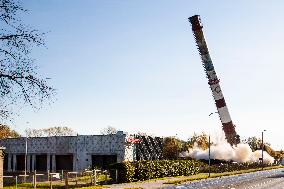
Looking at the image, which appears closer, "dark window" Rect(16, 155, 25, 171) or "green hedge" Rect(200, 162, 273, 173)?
"green hedge" Rect(200, 162, 273, 173)

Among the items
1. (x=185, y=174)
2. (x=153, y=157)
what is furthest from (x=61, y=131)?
(x=185, y=174)

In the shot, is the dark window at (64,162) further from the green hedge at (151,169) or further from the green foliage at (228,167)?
the green foliage at (228,167)

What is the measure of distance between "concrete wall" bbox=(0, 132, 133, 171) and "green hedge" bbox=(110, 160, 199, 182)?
11.5 meters

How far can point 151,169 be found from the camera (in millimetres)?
50250

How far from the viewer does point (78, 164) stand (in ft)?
237

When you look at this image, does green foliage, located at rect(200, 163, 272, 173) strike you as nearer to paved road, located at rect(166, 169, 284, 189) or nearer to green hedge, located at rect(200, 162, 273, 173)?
green hedge, located at rect(200, 162, 273, 173)

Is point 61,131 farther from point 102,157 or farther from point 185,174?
point 185,174

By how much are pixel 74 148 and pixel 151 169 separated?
25795 millimetres

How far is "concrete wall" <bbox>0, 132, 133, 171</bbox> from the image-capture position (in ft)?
229

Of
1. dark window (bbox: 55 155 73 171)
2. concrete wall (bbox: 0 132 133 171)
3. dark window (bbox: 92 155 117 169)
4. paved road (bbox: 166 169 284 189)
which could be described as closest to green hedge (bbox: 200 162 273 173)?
concrete wall (bbox: 0 132 133 171)

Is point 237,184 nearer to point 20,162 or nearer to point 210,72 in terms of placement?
point 210,72

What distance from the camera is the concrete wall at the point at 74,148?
229 ft

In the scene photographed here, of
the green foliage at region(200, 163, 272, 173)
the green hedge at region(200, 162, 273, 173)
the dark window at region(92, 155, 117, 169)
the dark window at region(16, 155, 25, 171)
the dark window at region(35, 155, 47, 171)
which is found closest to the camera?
the dark window at region(92, 155, 117, 169)

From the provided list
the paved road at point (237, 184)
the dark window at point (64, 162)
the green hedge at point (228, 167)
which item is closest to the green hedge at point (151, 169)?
the paved road at point (237, 184)
